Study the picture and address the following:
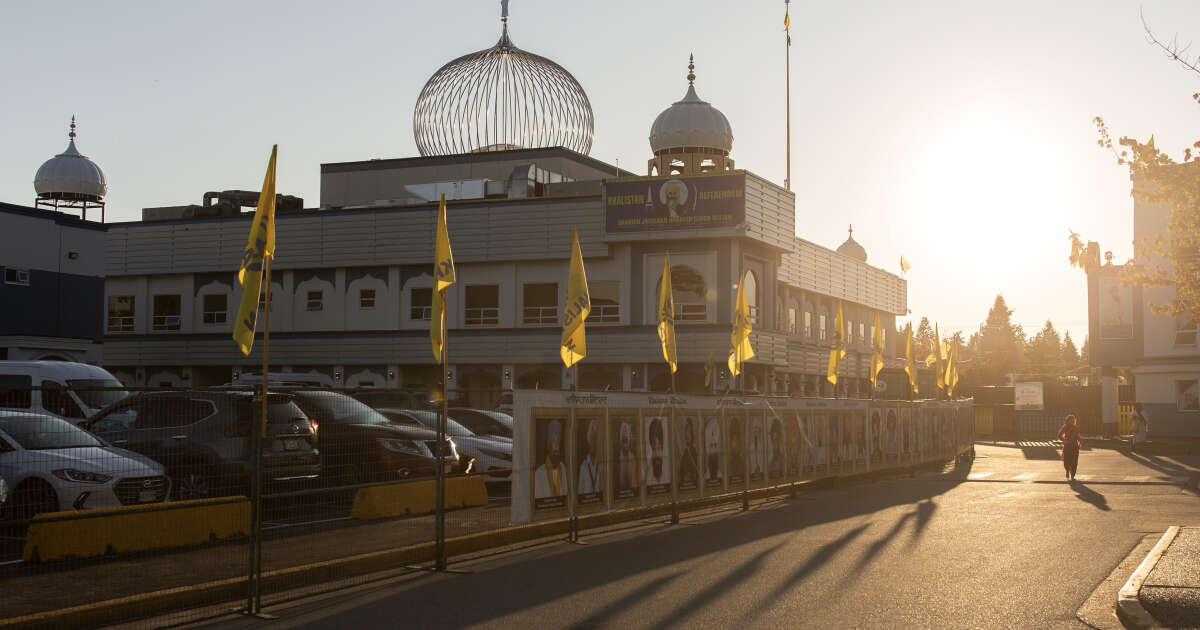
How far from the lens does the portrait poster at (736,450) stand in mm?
19047

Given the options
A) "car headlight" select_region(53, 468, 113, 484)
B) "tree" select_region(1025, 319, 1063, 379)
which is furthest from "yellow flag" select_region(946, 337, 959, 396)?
"tree" select_region(1025, 319, 1063, 379)

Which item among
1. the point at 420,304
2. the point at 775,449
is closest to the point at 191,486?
the point at 775,449

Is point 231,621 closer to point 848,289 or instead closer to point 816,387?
point 816,387

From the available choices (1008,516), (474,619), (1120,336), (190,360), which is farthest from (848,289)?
(474,619)

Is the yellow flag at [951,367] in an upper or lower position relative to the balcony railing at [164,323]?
lower

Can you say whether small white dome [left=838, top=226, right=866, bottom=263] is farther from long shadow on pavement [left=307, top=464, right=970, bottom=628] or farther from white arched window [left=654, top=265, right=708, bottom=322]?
long shadow on pavement [left=307, top=464, right=970, bottom=628]

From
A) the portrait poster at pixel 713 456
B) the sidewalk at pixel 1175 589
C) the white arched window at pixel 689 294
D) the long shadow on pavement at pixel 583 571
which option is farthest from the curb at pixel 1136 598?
the white arched window at pixel 689 294

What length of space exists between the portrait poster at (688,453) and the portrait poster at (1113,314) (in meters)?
45.5

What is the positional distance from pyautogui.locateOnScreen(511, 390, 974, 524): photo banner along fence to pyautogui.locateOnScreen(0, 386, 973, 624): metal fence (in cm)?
40

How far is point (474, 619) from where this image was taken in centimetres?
952

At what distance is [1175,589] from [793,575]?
3.46 m

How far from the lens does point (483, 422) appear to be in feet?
A: 74.5

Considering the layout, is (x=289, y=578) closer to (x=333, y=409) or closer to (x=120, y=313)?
(x=333, y=409)

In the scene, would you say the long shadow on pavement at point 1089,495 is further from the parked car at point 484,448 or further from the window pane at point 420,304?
the window pane at point 420,304
